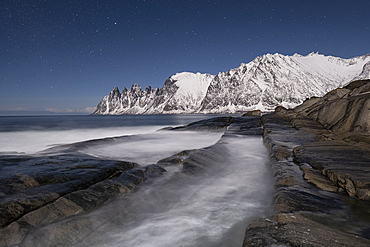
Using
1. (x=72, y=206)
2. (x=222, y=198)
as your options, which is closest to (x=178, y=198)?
(x=222, y=198)

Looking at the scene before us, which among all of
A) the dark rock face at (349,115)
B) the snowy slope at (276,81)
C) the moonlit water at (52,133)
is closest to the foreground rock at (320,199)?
the dark rock face at (349,115)

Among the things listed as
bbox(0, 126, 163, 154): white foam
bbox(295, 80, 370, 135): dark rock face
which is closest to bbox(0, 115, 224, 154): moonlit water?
bbox(0, 126, 163, 154): white foam

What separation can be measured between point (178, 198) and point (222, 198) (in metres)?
0.89

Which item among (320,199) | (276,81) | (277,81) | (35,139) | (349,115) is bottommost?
(35,139)

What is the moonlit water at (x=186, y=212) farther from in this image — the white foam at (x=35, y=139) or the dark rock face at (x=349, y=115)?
the white foam at (x=35, y=139)

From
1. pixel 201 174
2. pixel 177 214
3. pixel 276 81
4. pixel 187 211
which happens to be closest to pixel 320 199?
pixel 187 211

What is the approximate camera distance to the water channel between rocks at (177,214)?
2.54 m

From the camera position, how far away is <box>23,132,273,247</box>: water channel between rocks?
2.54 metres

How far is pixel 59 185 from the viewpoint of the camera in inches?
135

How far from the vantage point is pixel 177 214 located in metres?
3.24

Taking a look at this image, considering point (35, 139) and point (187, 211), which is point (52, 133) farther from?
point (187, 211)

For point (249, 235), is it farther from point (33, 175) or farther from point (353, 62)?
point (353, 62)

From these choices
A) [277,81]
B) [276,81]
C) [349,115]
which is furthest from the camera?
[276,81]

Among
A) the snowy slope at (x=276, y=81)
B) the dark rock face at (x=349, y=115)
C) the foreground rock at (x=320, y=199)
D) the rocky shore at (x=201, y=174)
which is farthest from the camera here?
the snowy slope at (x=276, y=81)
